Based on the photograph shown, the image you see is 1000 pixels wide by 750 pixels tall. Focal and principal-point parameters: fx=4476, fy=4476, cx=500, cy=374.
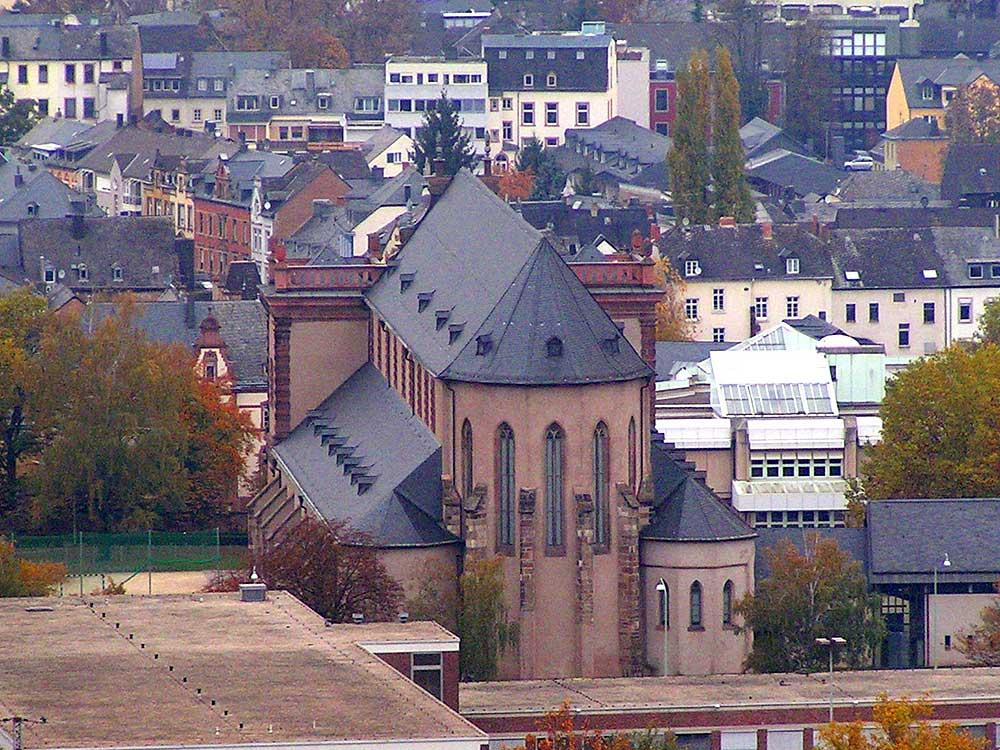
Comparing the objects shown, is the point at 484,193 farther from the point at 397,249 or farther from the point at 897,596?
the point at 897,596

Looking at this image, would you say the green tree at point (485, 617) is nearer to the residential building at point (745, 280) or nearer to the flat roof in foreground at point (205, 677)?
the flat roof in foreground at point (205, 677)

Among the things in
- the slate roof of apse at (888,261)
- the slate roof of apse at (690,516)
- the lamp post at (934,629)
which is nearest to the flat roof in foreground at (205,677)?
the slate roof of apse at (690,516)

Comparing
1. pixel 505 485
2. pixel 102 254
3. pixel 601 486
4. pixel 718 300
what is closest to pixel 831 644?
pixel 601 486

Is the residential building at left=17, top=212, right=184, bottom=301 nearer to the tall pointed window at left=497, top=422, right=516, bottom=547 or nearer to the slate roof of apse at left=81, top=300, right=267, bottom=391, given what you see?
Result: the slate roof of apse at left=81, top=300, right=267, bottom=391

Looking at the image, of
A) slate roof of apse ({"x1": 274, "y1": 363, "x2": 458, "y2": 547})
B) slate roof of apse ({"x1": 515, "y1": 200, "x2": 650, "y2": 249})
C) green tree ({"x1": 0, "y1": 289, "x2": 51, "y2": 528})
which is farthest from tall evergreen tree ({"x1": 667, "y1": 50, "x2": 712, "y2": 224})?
slate roof of apse ({"x1": 274, "y1": 363, "x2": 458, "y2": 547})

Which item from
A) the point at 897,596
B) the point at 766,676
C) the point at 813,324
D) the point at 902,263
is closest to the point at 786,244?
the point at 902,263

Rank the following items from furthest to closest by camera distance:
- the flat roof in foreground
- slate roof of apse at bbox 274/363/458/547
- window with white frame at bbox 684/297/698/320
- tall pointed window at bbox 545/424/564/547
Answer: window with white frame at bbox 684/297/698/320 < slate roof of apse at bbox 274/363/458/547 < tall pointed window at bbox 545/424/564/547 < the flat roof in foreground
